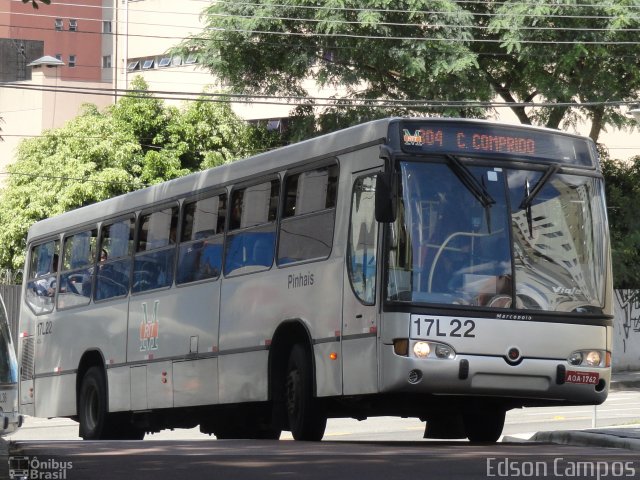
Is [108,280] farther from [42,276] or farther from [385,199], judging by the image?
[385,199]

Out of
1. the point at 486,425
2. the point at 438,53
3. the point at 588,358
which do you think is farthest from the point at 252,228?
the point at 438,53

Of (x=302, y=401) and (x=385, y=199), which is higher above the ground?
(x=385, y=199)

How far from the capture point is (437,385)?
1313cm

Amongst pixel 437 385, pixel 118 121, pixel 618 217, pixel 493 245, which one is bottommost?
pixel 437 385

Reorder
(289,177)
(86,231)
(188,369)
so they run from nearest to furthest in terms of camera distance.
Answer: (289,177) < (188,369) < (86,231)

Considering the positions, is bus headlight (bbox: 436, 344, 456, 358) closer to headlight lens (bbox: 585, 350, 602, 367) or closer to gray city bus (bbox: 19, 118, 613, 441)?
gray city bus (bbox: 19, 118, 613, 441)

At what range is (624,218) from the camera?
36219 mm

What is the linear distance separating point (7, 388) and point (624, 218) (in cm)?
2505

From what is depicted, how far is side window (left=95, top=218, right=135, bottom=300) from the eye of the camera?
18.9 m

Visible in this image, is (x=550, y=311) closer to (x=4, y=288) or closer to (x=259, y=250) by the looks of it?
(x=259, y=250)

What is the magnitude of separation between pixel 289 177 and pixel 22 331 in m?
8.28

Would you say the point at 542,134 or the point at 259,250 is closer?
the point at 542,134

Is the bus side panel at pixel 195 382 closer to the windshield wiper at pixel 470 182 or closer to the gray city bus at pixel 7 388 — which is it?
the gray city bus at pixel 7 388

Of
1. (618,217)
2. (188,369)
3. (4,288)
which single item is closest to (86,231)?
(188,369)
